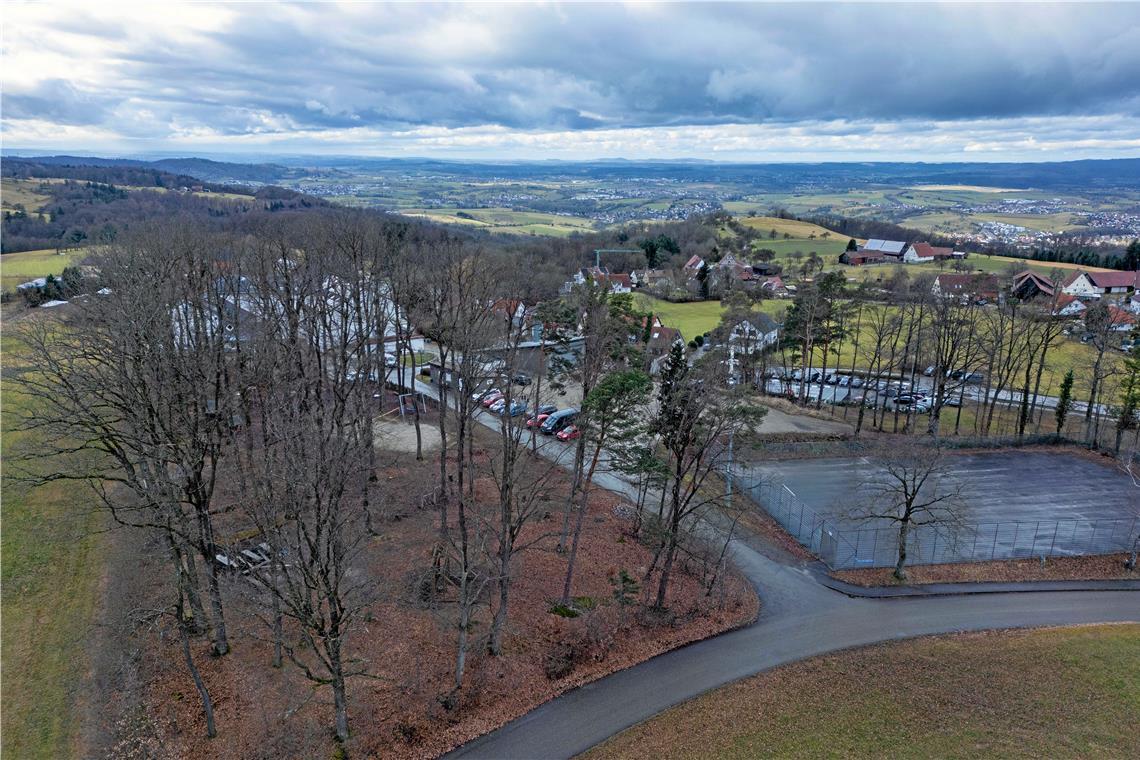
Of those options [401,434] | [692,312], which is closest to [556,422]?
[401,434]

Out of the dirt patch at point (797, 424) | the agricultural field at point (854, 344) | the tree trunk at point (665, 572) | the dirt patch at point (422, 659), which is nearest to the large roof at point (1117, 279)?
the agricultural field at point (854, 344)

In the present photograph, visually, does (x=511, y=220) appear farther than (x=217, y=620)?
Yes

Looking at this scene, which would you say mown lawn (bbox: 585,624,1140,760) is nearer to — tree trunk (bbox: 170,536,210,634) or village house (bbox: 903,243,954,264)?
tree trunk (bbox: 170,536,210,634)

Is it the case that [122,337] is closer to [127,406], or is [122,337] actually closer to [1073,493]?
[127,406]

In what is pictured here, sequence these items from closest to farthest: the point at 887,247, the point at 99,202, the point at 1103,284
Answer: the point at 1103,284, the point at 887,247, the point at 99,202

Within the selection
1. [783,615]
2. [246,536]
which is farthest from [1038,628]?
[246,536]

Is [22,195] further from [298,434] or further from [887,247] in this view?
[887,247]

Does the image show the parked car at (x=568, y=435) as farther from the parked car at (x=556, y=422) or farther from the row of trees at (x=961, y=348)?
the row of trees at (x=961, y=348)
